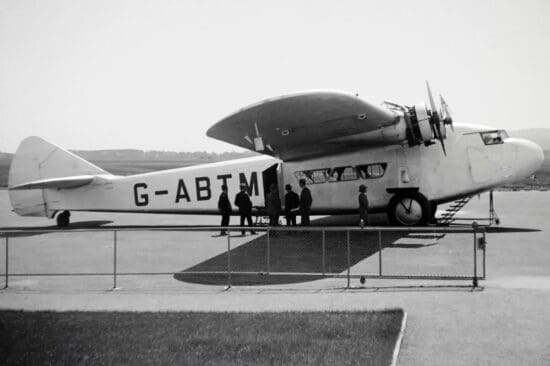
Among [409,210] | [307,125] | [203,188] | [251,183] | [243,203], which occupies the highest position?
[307,125]

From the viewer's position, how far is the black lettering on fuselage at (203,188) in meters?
19.2

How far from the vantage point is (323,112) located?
14.3 m

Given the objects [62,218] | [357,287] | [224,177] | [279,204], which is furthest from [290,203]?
[62,218]

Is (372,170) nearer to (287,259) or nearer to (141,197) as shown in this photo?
(287,259)

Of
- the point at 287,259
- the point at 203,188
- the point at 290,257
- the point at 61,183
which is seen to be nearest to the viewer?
the point at 287,259

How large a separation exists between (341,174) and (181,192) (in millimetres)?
5704

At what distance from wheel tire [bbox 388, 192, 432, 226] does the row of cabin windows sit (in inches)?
38.8

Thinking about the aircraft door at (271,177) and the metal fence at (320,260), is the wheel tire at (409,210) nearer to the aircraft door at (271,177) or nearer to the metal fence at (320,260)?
the metal fence at (320,260)

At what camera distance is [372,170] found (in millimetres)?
17094

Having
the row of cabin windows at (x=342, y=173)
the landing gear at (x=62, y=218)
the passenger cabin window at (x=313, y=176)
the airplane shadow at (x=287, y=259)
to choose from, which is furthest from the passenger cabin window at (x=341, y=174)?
the landing gear at (x=62, y=218)

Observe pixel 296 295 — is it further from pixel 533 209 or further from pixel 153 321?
pixel 533 209

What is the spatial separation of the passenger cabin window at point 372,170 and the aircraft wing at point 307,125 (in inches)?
29.4

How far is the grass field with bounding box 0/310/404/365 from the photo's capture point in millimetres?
6035

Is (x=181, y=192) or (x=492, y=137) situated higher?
(x=492, y=137)
